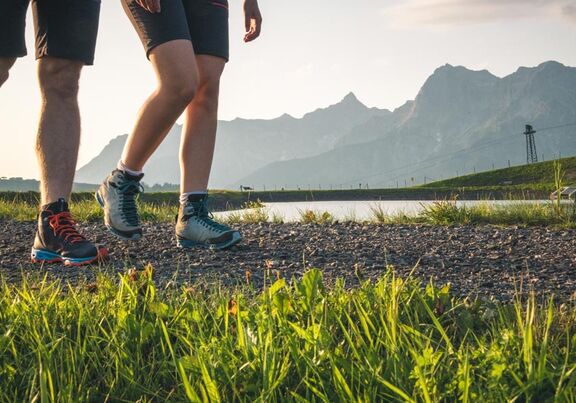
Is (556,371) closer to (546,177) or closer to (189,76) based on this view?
(189,76)

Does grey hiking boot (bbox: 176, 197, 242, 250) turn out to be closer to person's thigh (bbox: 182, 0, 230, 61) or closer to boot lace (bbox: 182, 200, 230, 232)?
boot lace (bbox: 182, 200, 230, 232)

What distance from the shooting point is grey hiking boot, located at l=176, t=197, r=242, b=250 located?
13.2 ft

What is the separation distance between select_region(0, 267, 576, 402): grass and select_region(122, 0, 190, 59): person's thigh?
185 centimetres

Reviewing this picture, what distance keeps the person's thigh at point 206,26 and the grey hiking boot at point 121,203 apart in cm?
98

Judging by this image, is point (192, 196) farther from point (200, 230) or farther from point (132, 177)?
→ point (132, 177)

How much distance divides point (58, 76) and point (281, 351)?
2.60 m

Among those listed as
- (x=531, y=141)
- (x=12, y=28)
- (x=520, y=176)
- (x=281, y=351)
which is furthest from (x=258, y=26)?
(x=531, y=141)

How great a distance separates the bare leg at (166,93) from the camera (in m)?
3.63

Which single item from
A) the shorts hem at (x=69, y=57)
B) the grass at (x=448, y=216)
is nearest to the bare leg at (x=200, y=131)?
the shorts hem at (x=69, y=57)

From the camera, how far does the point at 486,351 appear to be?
1596 millimetres

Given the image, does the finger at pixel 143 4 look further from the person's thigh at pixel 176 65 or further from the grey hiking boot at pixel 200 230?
the grey hiking boot at pixel 200 230

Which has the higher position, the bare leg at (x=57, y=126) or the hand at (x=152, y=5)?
the hand at (x=152, y=5)

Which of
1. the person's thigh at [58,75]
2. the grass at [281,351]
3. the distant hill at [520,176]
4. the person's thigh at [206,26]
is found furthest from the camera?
the distant hill at [520,176]

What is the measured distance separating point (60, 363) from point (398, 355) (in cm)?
97
